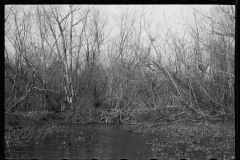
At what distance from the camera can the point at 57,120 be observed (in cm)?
1728

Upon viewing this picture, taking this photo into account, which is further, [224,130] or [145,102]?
[145,102]

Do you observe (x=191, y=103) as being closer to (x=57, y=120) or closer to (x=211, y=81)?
(x=211, y=81)

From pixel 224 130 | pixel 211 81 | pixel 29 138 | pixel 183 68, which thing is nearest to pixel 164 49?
pixel 183 68

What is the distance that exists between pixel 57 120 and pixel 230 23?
12.7 metres

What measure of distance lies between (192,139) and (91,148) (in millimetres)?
4451

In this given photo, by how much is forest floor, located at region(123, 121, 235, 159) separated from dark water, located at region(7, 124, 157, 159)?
0.69m

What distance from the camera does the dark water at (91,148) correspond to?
814 cm

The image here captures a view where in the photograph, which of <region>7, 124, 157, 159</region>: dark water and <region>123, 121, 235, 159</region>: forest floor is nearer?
<region>7, 124, 157, 159</region>: dark water

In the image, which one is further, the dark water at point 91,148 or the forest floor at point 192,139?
the forest floor at point 192,139

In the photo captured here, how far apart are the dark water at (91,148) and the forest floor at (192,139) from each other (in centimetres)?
69

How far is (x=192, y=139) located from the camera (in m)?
10.6

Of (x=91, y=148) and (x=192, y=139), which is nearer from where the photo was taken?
(x=91, y=148)

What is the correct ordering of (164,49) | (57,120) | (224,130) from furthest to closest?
1. (57,120)
2. (164,49)
3. (224,130)

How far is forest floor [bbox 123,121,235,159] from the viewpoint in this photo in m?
8.30
